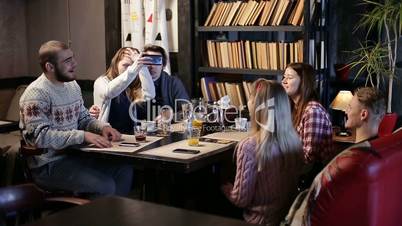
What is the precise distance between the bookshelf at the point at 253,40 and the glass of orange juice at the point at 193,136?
1349 millimetres

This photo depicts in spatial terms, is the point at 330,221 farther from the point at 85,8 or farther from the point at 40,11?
the point at 40,11

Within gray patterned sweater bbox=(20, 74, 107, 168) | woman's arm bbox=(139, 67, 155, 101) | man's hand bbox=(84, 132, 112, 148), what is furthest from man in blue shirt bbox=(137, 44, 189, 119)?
man's hand bbox=(84, 132, 112, 148)

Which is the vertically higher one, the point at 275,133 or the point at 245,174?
the point at 275,133

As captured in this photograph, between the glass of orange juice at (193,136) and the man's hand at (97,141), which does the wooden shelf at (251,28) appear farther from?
the man's hand at (97,141)

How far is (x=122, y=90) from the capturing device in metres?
3.85

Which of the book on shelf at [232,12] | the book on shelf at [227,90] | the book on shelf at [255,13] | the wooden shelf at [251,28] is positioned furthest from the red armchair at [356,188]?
the book on shelf at [232,12]

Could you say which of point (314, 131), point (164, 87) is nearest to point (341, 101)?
point (314, 131)

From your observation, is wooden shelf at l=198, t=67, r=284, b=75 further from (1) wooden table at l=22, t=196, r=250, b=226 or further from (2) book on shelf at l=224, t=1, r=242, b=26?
(1) wooden table at l=22, t=196, r=250, b=226

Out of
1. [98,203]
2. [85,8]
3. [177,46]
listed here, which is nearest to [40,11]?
[85,8]

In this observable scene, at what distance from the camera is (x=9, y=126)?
12.4ft

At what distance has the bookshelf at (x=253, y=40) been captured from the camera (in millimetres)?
4355

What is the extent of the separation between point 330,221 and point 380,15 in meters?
2.39

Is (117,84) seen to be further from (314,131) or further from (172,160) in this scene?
(314,131)

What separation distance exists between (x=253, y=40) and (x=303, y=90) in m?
1.56
